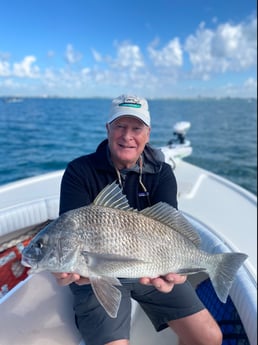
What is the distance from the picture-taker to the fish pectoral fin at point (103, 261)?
5.42 ft

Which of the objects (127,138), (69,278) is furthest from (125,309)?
(127,138)

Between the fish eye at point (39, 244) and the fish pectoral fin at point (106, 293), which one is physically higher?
the fish eye at point (39, 244)

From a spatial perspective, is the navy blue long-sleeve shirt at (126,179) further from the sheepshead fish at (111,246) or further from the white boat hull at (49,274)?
the white boat hull at (49,274)

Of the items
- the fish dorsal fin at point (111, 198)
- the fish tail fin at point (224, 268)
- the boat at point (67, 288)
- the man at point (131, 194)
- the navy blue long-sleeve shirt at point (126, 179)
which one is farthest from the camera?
the navy blue long-sleeve shirt at point (126, 179)

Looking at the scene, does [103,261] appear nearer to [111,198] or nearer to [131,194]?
[111,198]

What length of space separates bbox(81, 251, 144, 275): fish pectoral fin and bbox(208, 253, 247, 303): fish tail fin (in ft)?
2.10

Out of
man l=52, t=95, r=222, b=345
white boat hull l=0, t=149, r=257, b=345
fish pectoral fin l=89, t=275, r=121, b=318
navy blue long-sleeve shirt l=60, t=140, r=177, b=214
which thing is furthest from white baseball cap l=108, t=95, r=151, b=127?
white boat hull l=0, t=149, r=257, b=345

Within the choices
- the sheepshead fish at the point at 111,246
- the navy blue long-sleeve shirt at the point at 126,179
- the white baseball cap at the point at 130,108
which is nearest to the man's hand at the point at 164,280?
the sheepshead fish at the point at 111,246

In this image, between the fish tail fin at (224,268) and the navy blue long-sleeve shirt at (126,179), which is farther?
the navy blue long-sleeve shirt at (126,179)

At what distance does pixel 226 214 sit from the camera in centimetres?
428

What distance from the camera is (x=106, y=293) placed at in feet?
5.64

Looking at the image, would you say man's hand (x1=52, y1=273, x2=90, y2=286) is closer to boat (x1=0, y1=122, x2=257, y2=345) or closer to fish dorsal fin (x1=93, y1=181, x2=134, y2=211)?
fish dorsal fin (x1=93, y1=181, x2=134, y2=211)

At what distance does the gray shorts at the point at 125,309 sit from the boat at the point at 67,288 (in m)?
0.16

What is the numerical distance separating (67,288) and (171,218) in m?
1.23
